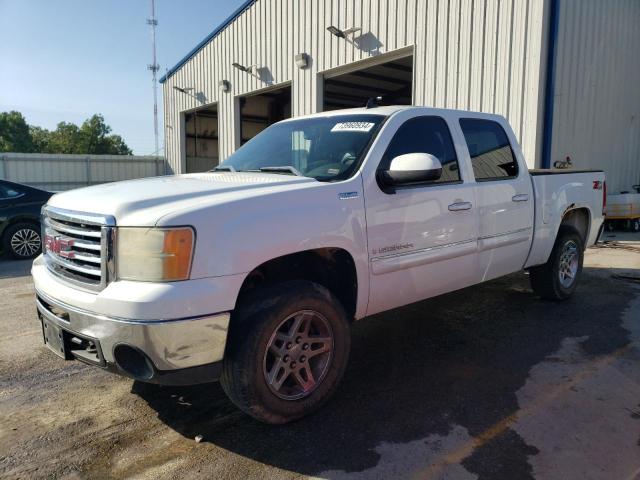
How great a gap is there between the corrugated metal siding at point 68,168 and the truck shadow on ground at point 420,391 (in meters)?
23.3

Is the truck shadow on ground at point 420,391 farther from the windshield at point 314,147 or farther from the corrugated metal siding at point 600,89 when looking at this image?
the corrugated metal siding at point 600,89

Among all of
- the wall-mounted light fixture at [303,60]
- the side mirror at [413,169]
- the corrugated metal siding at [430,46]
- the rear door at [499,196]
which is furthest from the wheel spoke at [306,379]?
the wall-mounted light fixture at [303,60]

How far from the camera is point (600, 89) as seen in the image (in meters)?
11.5

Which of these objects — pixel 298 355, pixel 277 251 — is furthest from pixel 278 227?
pixel 298 355

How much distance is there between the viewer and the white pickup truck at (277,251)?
2.59m

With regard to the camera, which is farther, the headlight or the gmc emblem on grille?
the gmc emblem on grille

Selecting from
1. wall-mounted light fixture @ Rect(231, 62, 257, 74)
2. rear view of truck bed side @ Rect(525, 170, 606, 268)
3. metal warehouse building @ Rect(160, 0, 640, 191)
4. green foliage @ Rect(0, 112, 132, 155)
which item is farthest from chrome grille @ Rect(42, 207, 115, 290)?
green foliage @ Rect(0, 112, 132, 155)

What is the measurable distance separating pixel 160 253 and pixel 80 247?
2.15 feet

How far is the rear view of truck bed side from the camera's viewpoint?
16.8ft

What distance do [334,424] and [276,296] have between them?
2.93ft

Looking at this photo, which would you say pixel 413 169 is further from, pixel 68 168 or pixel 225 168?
pixel 68 168

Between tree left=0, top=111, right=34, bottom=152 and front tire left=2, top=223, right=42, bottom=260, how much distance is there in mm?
62663

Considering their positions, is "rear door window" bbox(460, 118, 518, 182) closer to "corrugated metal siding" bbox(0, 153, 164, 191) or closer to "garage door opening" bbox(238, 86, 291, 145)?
"garage door opening" bbox(238, 86, 291, 145)

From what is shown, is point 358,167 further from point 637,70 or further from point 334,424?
point 637,70
